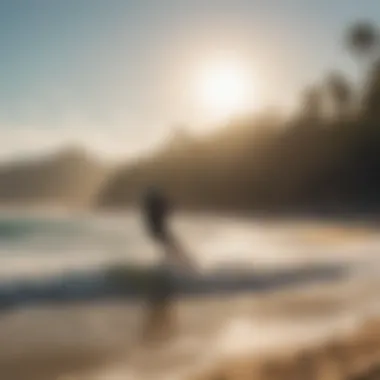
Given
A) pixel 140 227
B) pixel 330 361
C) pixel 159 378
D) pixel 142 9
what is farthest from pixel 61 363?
pixel 142 9

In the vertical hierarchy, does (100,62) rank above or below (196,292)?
above

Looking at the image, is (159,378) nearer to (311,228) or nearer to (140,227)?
(140,227)

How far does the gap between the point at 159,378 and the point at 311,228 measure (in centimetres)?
60

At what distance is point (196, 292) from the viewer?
1.79 meters

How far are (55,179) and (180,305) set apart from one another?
17.2 inches

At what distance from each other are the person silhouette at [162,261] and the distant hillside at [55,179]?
0.14 metres

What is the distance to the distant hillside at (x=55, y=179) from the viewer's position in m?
1.61

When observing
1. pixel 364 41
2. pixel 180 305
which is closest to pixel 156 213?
pixel 180 305

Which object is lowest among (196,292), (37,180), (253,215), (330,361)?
(330,361)

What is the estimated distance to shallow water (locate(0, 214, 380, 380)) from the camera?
1.60 m

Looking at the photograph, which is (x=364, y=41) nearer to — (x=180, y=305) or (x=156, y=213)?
(x=156, y=213)

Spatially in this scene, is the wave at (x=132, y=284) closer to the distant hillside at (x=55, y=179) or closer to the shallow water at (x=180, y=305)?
the shallow water at (x=180, y=305)

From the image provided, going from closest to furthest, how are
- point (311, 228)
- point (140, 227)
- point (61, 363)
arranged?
1. point (61, 363)
2. point (140, 227)
3. point (311, 228)

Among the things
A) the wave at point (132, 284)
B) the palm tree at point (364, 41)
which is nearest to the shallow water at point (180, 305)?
the wave at point (132, 284)
